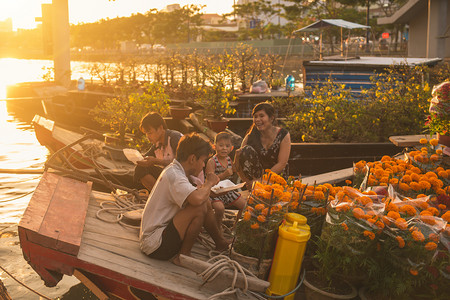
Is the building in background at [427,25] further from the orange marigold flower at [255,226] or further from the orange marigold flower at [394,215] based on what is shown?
the orange marigold flower at [255,226]

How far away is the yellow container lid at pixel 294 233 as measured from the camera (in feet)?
11.6

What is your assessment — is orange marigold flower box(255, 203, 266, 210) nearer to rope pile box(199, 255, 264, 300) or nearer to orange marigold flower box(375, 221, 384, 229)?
rope pile box(199, 255, 264, 300)

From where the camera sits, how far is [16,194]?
10.9 metres

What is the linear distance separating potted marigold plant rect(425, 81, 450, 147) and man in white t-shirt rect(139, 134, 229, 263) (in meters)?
2.73

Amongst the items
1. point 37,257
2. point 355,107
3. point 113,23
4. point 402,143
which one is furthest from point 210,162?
point 113,23

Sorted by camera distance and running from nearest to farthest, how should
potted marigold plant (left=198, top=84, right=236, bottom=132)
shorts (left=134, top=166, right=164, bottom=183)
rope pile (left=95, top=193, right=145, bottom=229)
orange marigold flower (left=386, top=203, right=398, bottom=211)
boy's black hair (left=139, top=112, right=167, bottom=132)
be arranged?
orange marigold flower (left=386, top=203, right=398, bottom=211), rope pile (left=95, top=193, right=145, bottom=229), boy's black hair (left=139, top=112, right=167, bottom=132), shorts (left=134, top=166, right=164, bottom=183), potted marigold plant (left=198, top=84, right=236, bottom=132)

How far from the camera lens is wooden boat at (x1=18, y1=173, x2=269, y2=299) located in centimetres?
370

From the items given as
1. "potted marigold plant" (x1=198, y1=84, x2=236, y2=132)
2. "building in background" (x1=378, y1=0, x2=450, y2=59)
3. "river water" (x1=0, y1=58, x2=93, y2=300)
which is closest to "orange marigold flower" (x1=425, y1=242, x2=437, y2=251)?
"river water" (x1=0, y1=58, x2=93, y2=300)

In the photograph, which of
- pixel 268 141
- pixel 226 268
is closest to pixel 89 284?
pixel 226 268

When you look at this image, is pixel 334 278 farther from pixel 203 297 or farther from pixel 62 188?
pixel 62 188

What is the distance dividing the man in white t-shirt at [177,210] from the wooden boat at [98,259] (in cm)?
17

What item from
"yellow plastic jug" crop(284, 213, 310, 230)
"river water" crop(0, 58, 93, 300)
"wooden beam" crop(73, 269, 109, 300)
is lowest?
"river water" crop(0, 58, 93, 300)

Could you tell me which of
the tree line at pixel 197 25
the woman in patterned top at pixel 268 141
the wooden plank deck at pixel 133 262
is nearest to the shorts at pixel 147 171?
the woman in patterned top at pixel 268 141

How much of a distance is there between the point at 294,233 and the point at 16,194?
30.2 feet
